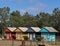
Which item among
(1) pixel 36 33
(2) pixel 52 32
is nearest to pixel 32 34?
(1) pixel 36 33

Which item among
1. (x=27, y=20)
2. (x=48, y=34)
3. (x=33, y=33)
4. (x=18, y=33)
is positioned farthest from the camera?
(x=27, y=20)

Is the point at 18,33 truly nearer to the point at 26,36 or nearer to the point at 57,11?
the point at 26,36

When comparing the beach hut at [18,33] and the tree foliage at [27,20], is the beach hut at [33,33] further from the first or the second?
the tree foliage at [27,20]

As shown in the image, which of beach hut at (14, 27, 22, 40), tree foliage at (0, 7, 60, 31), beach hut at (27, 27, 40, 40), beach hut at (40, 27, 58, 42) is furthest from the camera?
tree foliage at (0, 7, 60, 31)

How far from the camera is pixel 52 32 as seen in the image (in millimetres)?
57406

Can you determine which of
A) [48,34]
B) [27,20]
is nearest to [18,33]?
[48,34]

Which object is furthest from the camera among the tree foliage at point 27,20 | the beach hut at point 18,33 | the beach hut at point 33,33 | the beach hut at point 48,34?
the tree foliage at point 27,20

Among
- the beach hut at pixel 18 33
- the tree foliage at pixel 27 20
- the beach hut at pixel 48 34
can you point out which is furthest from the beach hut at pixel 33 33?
the tree foliage at pixel 27 20

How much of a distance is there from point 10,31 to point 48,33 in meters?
9.97

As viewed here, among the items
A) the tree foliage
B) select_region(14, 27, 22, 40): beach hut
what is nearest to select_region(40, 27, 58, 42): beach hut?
select_region(14, 27, 22, 40): beach hut

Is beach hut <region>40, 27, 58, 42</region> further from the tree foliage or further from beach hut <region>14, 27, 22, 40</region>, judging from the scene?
the tree foliage

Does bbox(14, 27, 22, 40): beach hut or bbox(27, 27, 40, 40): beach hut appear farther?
bbox(14, 27, 22, 40): beach hut

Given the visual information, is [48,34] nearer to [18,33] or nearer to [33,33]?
[33,33]

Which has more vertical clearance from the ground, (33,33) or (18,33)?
(33,33)
